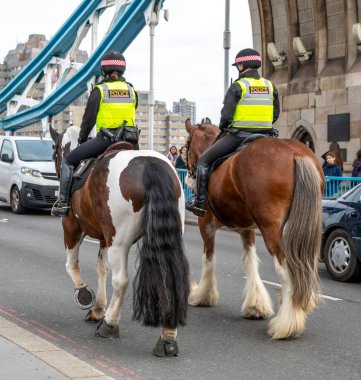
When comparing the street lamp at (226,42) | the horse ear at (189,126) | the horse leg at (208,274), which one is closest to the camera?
the horse leg at (208,274)

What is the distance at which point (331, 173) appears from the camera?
17.3m

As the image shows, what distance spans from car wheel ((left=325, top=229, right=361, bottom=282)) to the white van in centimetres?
1040

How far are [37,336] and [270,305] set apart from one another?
8.12 ft

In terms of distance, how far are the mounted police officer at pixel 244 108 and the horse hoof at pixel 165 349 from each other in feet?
7.54

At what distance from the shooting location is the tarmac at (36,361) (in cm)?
551

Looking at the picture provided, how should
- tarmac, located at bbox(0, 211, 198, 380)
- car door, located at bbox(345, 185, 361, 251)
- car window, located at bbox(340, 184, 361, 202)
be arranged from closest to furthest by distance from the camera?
tarmac, located at bbox(0, 211, 198, 380), car door, located at bbox(345, 185, 361, 251), car window, located at bbox(340, 184, 361, 202)

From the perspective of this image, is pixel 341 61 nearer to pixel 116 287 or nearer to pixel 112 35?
pixel 112 35

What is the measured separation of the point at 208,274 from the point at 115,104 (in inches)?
84.2

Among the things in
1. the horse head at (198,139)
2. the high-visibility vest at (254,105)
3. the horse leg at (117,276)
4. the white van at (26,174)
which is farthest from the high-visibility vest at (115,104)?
the white van at (26,174)

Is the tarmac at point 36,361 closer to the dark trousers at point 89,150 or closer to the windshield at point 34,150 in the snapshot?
the dark trousers at point 89,150

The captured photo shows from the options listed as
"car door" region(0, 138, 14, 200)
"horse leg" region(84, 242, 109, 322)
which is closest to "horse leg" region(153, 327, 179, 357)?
"horse leg" region(84, 242, 109, 322)

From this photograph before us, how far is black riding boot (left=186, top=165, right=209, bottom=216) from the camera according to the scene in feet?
27.8

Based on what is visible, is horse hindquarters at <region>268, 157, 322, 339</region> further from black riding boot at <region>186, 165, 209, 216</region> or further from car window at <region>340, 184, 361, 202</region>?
car window at <region>340, 184, 361, 202</region>

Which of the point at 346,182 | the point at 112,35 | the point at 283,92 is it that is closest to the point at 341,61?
the point at 283,92
